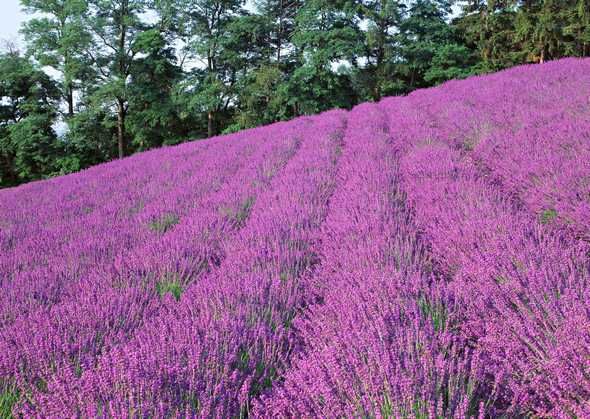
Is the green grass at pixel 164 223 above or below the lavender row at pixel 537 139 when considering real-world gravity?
below

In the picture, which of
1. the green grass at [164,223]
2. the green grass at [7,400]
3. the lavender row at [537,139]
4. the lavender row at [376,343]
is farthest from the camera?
the green grass at [164,223]

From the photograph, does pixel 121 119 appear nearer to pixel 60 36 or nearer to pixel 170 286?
pixel 60 36

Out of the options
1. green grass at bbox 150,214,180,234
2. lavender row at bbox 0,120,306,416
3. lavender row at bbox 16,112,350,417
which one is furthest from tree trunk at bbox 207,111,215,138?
lavender row at bbox 16,112,350,417

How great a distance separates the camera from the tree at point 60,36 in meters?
20.6

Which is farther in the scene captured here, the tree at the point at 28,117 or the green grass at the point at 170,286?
the tree at the point at 28,117

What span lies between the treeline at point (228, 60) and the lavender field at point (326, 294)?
19411 millimetres

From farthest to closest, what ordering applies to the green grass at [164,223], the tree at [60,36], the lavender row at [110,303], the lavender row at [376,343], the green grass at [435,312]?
the tree at [60,36] → the green grass at [164,223] → the green grass at [435,312] → the lavender row at [110,303] → the lavender row at [376,343]

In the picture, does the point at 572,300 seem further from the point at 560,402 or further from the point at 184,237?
the point at 184,237

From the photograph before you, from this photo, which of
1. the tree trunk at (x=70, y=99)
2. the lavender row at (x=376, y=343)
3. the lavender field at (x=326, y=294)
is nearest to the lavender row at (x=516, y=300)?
the lavender field at (x=326, y=294)

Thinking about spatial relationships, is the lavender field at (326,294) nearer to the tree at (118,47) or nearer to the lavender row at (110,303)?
the lavender row at (110,303)

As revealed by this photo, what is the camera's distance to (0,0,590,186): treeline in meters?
22.3

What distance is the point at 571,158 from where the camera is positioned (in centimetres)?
328

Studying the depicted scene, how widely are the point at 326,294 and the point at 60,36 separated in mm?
26608

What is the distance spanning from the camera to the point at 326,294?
6.86ft
